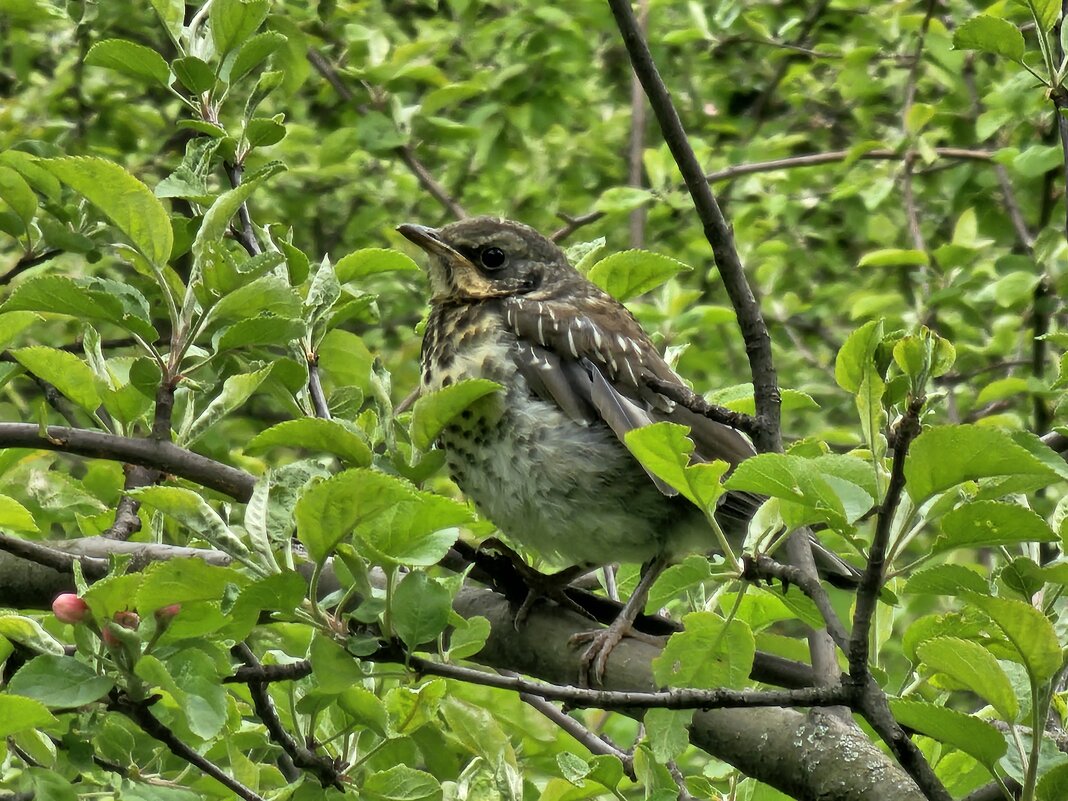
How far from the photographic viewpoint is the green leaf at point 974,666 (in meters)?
1.66

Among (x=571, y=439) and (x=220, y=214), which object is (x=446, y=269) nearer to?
(x=571, y=439)

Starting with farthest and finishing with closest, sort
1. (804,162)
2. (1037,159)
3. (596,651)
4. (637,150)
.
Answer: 1. (637,150)
2. (804,162)
3. (1037,159)
4. (596,651)

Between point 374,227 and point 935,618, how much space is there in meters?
4.51

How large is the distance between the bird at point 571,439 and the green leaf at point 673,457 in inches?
40.3

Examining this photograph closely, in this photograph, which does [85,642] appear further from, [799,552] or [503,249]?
[503,249]

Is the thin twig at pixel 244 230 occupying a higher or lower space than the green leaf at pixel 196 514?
higher

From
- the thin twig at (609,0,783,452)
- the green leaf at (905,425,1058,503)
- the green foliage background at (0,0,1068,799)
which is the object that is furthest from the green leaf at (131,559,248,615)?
the green leaf at (905,425,1058,503)

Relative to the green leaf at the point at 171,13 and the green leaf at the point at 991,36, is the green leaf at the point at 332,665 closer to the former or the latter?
the green leaf at the point at 171,13

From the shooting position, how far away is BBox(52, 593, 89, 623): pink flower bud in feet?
5.63

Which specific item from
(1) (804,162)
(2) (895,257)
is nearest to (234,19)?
(2) (895,257)

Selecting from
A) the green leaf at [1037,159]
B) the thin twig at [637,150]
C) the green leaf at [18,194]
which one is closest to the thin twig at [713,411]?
the green leaf at [18,194]

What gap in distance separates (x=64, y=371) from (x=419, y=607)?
2.42ft

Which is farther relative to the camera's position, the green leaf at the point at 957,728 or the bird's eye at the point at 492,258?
the bird's eye at the point at 492,258

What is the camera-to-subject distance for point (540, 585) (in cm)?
251
